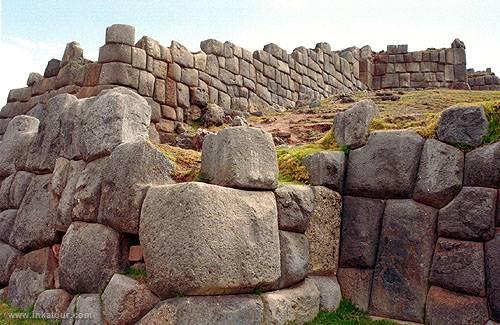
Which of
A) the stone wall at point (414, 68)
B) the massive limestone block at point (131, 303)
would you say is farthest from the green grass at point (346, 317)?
the stone wall at point (414, 68)

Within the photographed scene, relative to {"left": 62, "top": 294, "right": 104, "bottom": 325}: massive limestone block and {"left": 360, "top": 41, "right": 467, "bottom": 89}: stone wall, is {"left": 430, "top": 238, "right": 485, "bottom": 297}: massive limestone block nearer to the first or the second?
{"left": 62, "top": 294, "right": 104, "bottom": 325}: massive limestone block

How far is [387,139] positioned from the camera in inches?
211

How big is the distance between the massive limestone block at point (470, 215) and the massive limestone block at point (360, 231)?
0.72m

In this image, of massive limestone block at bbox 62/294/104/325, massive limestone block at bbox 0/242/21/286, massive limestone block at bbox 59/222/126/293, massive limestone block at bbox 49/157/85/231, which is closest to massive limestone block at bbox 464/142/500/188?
massive limestone block at bbox 59/222/126/293

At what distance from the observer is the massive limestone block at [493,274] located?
4488 mm

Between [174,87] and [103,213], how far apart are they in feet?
22.0

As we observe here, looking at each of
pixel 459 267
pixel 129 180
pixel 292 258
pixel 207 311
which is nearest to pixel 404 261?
pixel 459 267

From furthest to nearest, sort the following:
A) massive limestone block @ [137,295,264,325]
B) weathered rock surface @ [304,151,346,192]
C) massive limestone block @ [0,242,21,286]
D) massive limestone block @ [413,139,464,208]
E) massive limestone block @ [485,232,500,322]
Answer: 1. massive limestone block @ [0,242,21,286]
2. weathered rock surface @ [304,151,346,192]
3. massive limestone block @ [413,139,464,208]
4. massive limestone block @ [485,232,500,322]
5. massive limestone block @ [137,295,264,325]

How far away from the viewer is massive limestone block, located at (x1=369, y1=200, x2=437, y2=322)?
4.98m

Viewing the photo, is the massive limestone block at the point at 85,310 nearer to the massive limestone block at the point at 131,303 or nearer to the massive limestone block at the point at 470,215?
the massive limestone block at the point at 131,303

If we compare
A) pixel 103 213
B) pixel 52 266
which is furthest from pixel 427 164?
pixel 52 266

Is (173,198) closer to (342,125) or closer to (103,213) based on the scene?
(103,213)

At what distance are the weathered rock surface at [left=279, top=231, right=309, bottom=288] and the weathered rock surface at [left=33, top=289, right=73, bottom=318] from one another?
2.38m

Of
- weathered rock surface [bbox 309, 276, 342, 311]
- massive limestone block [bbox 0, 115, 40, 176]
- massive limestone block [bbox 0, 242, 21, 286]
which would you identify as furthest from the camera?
massive limestone block [bbox 0, 115, 40, 176]
